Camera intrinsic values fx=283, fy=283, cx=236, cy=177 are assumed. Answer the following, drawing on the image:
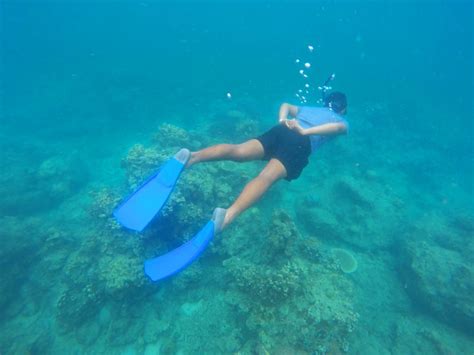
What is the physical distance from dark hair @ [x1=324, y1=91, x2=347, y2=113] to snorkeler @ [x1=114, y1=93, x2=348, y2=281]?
53 centimetres

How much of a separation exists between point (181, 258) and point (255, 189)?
5.27 feet

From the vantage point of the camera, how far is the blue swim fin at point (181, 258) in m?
4.27

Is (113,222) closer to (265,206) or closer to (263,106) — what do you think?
(265,206)

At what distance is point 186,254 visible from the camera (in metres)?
4.36

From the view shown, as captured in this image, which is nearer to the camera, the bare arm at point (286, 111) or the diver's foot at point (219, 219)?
the diver's foot at point (219, 219)

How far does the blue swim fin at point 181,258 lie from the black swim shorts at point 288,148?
1822 millimetres

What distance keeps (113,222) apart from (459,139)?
3213 cm

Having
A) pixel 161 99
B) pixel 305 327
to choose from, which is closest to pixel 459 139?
pixel 161 99

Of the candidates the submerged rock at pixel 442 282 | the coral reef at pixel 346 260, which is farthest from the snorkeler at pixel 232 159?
the submerged rock at pixel 442 282

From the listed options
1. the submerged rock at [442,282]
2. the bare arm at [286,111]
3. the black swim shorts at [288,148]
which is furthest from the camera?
the submerged rock at [442,282]

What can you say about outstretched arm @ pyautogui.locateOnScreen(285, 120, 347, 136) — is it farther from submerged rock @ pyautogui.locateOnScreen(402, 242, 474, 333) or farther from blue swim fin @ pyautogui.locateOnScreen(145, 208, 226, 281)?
submerged rock @ pyautogui.locateOnScreen(402, 242, 474, 333)

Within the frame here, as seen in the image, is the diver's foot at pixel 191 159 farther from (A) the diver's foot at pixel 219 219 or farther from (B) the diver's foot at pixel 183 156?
(A) the diver's foot at pixel 219 219

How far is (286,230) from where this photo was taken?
705 centimetres

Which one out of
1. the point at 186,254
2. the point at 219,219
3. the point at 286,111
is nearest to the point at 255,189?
the point at 219,219
